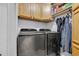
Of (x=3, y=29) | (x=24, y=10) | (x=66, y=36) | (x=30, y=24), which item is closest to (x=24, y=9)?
(x=24, y=10)

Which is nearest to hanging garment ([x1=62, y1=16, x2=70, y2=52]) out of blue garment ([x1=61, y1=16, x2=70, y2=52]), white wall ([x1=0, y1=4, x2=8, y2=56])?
blue garment ([x1=61, y1=16, x2=70, y2=52])

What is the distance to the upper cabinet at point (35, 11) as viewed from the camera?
1307 millimetres

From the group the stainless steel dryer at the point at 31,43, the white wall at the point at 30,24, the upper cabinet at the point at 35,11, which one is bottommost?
the stainless steel dryer at the point at 31,43

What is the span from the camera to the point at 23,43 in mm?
1315

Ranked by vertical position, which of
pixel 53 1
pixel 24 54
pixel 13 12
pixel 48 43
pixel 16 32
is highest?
pixel 53 1

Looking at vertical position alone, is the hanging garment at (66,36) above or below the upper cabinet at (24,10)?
below

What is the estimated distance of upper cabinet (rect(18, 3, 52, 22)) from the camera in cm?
131

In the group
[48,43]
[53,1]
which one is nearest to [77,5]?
[53,1]

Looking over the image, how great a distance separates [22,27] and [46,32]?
23 centimetres

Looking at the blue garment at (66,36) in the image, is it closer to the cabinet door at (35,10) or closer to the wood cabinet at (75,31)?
the wood cabinet at (75,31)

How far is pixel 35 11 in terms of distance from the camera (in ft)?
4.36

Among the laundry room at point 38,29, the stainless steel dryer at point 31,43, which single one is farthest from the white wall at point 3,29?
the stainless steel dryer at point 31,43

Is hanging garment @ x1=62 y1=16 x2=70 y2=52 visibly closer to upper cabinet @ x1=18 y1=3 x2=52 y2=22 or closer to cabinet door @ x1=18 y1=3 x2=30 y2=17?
upper cabinet @ x1=18 y1=3 x2=52 y2=22

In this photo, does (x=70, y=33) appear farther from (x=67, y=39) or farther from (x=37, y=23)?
(x=37, y=23)
